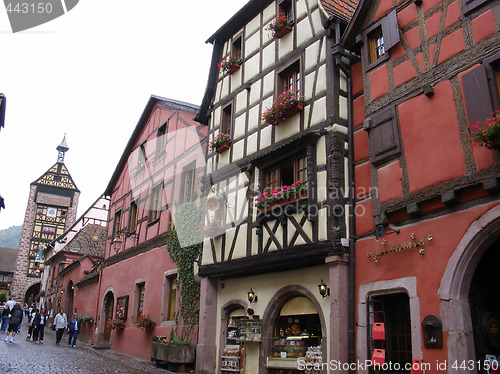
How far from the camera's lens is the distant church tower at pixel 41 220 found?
176 ft

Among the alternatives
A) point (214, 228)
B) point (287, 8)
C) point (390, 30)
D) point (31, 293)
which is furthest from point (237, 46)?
point (31, 293)

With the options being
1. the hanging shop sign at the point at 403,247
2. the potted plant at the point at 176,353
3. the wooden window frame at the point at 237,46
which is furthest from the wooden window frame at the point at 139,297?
the hanging shop sign at the point at 403,247

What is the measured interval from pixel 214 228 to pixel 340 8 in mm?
6313

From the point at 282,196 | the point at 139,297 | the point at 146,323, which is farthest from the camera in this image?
the point at 139,297

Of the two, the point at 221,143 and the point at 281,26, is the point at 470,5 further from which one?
the point at 221,143

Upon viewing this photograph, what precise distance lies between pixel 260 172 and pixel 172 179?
20.0 ft

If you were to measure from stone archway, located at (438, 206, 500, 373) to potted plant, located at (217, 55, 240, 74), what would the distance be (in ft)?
27.8

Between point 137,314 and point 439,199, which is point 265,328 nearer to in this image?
point 439,199

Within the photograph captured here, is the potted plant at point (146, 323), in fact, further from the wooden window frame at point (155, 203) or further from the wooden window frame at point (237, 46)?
the wooden window frame at point (237, 46)

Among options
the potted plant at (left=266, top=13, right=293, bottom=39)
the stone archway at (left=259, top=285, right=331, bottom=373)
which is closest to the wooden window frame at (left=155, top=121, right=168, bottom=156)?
the potted plant at (left=266, top=13, right=293, bottom=39)

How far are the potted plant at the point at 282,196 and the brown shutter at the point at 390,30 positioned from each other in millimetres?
3235

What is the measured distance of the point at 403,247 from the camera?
27.2 ft

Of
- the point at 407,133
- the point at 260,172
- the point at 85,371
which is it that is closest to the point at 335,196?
the point at 407,133

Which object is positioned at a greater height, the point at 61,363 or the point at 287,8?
the point at 287,8
